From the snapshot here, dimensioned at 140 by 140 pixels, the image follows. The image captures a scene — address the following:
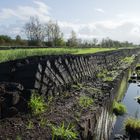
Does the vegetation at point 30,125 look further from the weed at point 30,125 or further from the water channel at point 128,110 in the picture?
the water channel at point 128,110

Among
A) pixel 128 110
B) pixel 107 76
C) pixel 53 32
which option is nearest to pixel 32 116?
pixel 128 110

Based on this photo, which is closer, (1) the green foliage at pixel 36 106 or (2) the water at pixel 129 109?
(1) the green foliage at pixel 36 106

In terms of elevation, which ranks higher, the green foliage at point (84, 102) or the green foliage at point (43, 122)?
the green foliage at point (43, 122)

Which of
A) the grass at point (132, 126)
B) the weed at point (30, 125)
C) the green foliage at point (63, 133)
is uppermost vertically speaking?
the weed at point (30, 125)

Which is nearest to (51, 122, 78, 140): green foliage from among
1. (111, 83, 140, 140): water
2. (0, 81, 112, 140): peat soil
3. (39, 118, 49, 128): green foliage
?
(0, 81, 112, 140): peat soil

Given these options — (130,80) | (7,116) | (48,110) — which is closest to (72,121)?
(48,110)

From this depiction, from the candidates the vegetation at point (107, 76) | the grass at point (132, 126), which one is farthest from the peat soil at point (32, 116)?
the vegetation at point (107, 76)

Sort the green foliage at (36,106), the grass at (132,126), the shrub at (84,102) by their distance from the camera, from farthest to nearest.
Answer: the grass at (132,126) → the shrub at (84,102) → the green foliage at (36,106)

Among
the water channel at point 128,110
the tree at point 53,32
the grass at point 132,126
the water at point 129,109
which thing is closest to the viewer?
the grass at point 132,126

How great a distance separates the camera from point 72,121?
797cm

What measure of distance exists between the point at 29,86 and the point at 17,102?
1.47m

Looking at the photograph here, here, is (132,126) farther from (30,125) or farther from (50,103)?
(30,125)

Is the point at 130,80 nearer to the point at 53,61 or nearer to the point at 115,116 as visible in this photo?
the point at 115,116

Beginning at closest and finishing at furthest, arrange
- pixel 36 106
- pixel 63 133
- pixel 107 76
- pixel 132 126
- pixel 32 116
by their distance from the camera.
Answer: pixel 63 133 < pixel 32 116 < pixel 36 106 < pixel 132 126 < pixel 107 76
